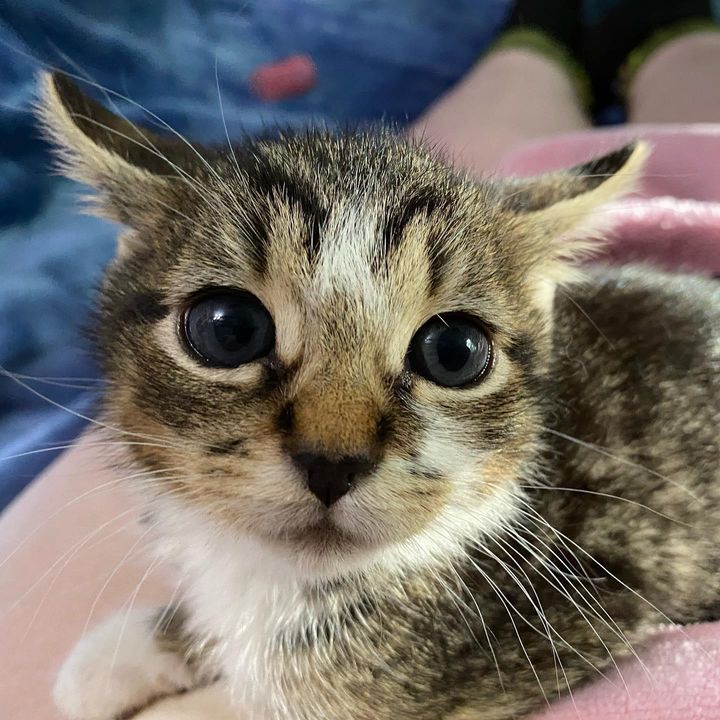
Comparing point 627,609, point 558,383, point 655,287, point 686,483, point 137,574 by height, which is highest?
point 655,287

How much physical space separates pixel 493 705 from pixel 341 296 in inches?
19.4

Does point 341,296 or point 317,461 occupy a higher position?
point 341,296

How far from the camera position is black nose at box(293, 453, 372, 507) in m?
0.65

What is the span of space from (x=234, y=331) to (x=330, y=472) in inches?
7.3

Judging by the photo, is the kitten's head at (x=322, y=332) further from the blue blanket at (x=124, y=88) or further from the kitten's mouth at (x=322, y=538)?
the blue blanket at (x=124, y=88)

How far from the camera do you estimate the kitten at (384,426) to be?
715 millimetres

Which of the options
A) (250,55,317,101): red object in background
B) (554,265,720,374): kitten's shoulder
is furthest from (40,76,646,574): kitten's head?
(250,55,317,101): red object in background

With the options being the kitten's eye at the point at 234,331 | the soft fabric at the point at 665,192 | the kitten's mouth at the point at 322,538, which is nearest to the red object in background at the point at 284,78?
the soft fabric at the point at 665,192

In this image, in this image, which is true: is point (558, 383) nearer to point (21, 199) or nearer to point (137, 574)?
point (137, 574)

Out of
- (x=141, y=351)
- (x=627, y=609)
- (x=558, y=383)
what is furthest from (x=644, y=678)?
(x=141, y=351)

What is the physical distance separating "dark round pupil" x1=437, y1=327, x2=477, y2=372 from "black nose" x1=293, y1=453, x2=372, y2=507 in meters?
0.17

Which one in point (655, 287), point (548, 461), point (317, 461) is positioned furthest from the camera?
point (655, 287)

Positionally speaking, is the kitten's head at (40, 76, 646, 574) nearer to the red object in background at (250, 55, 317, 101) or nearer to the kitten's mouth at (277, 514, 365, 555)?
the kitten's mouth at (277, 514, 365, 555)

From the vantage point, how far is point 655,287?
3.54ft
